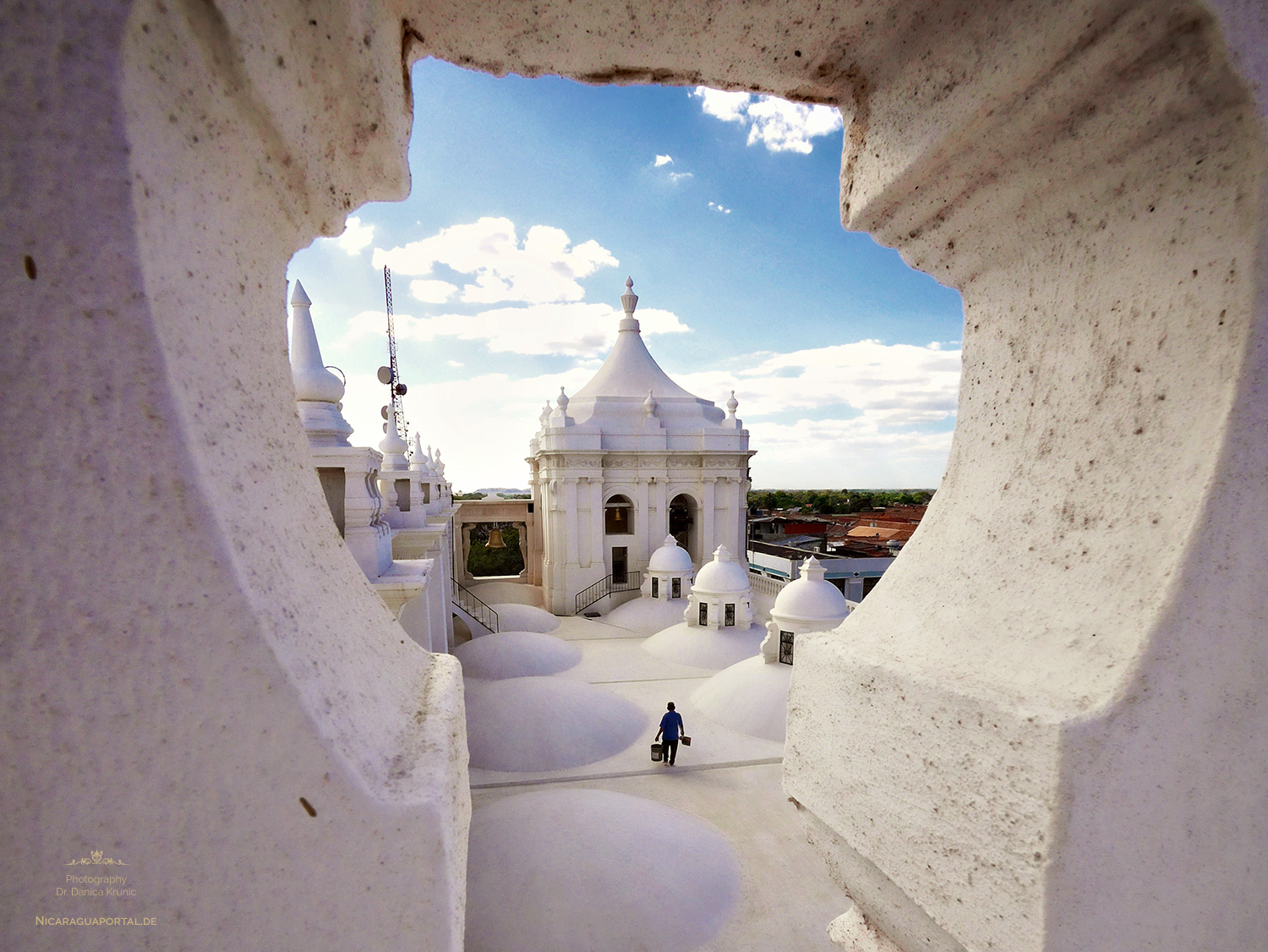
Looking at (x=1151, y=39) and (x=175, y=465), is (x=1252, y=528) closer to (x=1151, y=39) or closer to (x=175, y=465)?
(x=1151, y=39)

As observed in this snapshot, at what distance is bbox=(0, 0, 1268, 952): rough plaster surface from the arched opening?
20.6 metres

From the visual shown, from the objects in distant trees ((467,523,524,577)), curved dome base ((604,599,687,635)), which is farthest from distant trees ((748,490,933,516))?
curved dome base ((604,599,687,635))

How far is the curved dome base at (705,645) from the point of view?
15195 mm

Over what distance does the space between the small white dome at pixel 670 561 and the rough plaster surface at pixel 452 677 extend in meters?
17.6

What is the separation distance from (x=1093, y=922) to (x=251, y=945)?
155 centimetres

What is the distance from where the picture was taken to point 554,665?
1461cm

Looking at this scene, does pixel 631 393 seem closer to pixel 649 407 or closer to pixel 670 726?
pixel 649 407

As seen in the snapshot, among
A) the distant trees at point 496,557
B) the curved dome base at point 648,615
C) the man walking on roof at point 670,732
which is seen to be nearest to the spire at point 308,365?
the man walking on roof at point 670,732

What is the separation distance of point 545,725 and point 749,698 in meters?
4.35

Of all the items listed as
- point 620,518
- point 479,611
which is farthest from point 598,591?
point 620,518

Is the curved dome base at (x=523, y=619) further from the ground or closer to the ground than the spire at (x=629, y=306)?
closer to the ground

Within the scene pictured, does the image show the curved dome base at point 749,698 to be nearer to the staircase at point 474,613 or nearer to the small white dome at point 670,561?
the small white dome at point 670,561

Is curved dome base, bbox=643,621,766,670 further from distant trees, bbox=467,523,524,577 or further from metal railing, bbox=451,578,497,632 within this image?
distant trees, bbox=467,523,524,577

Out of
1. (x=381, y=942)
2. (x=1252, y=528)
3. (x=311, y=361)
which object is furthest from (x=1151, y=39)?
(x=311, y=361)
